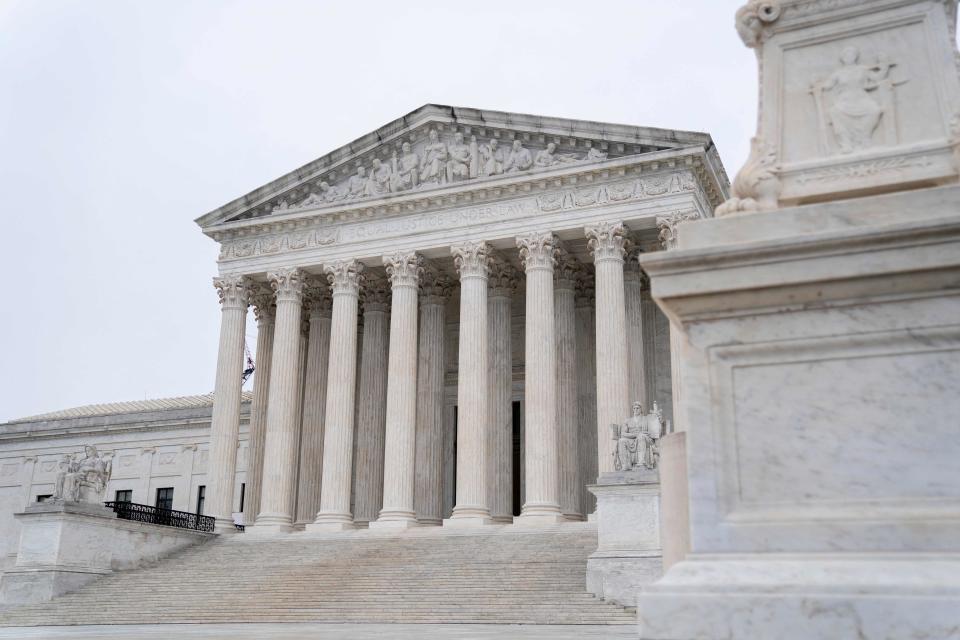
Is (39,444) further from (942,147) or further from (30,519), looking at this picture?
(942,147)

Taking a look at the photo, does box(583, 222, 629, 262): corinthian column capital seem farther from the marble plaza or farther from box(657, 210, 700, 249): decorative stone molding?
box(657, 210, 700, 249): decorative stone molding

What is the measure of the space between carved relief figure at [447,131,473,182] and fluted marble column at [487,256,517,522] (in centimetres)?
334

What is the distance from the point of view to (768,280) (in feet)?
16.2

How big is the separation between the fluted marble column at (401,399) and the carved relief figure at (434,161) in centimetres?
295

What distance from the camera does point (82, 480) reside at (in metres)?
31.1

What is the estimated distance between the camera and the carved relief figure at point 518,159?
1390 inches

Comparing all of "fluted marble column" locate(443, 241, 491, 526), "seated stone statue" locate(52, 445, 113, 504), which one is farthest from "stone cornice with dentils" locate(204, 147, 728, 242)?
"seated stone statue" locate(52, 445, 113, 504)

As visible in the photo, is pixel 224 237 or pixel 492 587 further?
pixel 224 237

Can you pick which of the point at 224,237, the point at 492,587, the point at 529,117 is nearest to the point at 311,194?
the point at 224,237

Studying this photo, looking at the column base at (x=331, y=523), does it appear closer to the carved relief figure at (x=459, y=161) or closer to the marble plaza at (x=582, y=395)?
the marble plaza at (x=582, y=395)

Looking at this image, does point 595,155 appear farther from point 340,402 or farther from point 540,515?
point 340,402

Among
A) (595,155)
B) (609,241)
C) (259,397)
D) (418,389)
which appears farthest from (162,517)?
(595,155)

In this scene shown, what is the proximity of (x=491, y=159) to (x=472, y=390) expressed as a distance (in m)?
8.43

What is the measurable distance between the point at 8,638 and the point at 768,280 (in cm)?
1717
